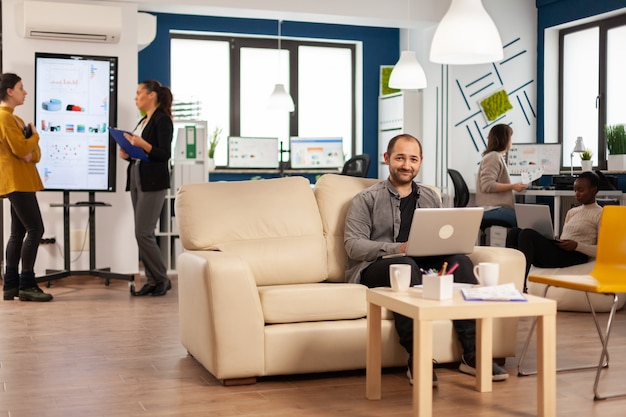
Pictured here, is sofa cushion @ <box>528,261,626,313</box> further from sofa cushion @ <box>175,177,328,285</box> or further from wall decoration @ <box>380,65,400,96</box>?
wall decoration @ <box>380,65,400,96</box>

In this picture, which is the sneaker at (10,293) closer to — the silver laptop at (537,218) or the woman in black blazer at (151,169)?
the woman in black blazer at (151,169)

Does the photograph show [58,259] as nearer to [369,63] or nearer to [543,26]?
[369,63]

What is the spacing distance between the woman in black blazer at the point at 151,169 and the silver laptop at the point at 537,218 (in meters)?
2.50

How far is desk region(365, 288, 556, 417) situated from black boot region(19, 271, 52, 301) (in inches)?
133

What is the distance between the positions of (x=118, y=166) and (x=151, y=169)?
106 cm

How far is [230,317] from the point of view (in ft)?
11.1

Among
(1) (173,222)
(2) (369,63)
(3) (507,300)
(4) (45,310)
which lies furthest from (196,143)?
(3) (507,300)

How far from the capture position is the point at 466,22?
152 inches

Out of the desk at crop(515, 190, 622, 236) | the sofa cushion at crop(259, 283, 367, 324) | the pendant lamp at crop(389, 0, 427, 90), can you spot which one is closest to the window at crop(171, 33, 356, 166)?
the pendant lamp at crop(389, 0, 427, 90)

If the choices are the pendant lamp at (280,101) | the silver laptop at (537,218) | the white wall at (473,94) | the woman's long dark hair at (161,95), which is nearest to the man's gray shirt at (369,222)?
the silver laptop at (537,218)

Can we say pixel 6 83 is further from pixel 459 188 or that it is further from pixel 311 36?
pixel 311 36

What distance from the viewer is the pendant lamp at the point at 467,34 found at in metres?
3.84

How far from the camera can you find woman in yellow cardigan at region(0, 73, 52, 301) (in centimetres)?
561

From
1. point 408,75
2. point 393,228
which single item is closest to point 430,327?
point 393,228
